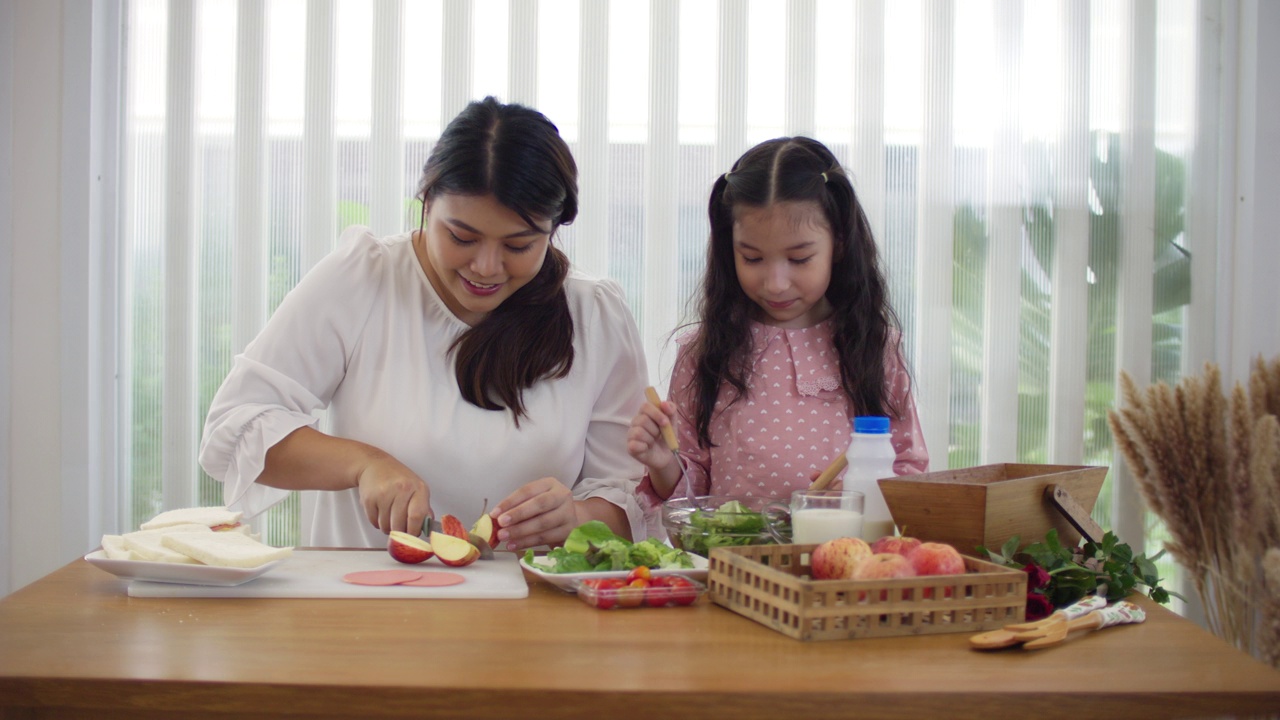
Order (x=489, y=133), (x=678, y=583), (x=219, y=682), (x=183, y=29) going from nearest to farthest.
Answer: (x=219, y=682)
(x=678, y=583)
(x=489, y=133)
(x=183, y=29)

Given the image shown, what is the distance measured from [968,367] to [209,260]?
205 centimetres

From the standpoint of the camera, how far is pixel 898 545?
1.27 m

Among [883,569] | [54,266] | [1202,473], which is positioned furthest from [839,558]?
[54,266]

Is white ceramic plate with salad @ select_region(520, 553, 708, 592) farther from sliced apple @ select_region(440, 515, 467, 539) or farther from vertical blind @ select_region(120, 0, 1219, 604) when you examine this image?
vertical blind @ select_region(120, 0, 1219, 604)

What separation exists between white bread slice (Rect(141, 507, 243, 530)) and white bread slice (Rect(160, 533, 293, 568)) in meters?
0.14

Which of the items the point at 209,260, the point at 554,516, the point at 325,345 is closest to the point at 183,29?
the point at 209,260

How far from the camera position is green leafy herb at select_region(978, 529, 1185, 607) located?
131cm

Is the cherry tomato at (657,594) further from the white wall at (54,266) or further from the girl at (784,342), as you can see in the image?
the white wall at (54,266)

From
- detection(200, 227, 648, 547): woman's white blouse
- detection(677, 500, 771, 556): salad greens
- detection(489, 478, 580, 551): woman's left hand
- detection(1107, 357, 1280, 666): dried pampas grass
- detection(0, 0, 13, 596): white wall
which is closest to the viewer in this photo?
detection(677, 500, 771, 556): salad greens

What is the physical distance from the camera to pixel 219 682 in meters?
0.99

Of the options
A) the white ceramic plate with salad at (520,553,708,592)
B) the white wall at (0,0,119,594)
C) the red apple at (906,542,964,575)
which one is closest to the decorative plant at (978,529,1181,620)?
the red apple at (906,542,964,575)

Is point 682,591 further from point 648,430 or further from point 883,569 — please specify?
point 648,430

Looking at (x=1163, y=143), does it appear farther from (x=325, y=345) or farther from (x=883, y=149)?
(x=325, y=345)

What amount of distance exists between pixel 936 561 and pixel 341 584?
75 cm
